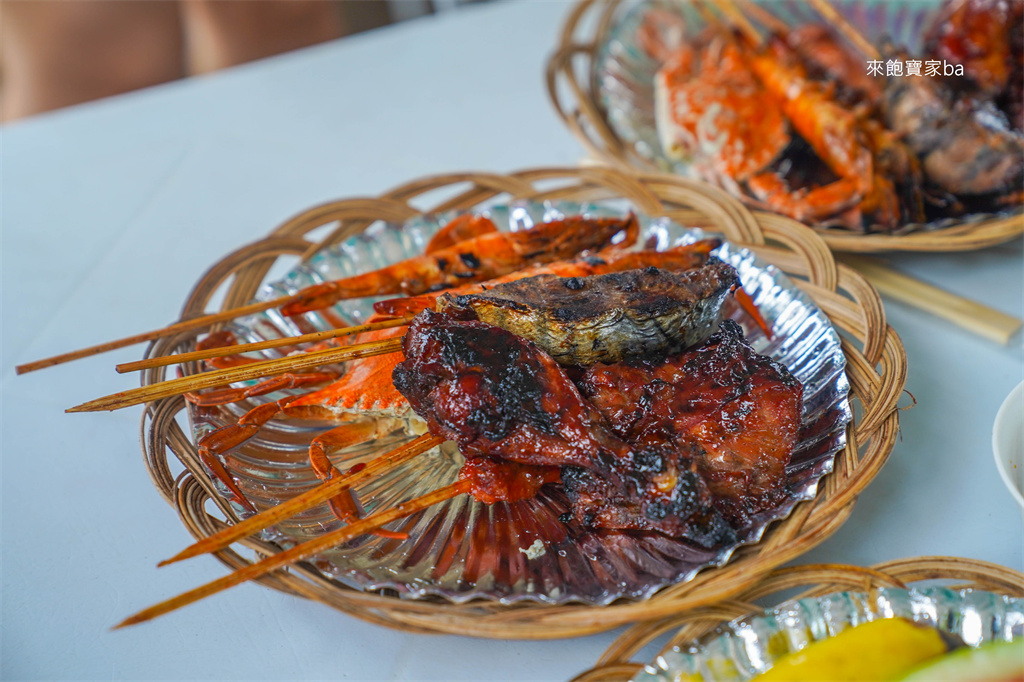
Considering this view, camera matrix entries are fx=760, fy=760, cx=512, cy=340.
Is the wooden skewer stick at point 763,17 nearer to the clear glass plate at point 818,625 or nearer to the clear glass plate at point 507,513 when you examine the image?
the clear glass plate at point 507,513

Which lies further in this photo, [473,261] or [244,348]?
[473,261]

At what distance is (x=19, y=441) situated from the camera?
1.76 metres

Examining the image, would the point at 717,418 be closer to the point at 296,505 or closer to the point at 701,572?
the point at 701,572

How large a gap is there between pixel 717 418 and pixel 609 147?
1333 mm

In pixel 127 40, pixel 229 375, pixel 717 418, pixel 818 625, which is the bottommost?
pixel 818 625

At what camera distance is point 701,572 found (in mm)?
1210

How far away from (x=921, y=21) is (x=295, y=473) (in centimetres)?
264

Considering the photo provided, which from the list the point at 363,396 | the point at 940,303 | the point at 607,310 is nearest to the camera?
the point at 607,310

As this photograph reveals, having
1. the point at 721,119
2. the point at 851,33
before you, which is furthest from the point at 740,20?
the point at 721,119

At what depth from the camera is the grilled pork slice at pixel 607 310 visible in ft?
4.44

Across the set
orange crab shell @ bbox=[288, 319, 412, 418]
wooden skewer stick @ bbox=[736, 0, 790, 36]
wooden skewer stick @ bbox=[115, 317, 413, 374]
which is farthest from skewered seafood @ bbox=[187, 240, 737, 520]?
wooden skewer stick @ bbox=[736, 0, 790, 36]

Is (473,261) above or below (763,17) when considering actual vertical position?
below

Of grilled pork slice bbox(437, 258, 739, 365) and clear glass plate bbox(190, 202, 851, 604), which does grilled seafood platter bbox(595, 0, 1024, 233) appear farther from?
grilled pork slice bbox(437, 258, 739, 365)

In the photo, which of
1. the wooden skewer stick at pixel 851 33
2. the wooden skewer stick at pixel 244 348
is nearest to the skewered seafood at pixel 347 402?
the wooden skewer stick at pixel 244 348
